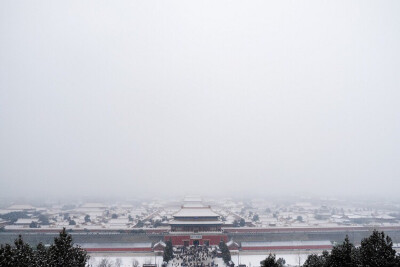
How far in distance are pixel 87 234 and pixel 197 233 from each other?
1042 centimetres

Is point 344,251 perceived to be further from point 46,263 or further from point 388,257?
point 46,263

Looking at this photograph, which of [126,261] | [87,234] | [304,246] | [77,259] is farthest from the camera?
A: [87,234]

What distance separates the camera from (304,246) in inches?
1217

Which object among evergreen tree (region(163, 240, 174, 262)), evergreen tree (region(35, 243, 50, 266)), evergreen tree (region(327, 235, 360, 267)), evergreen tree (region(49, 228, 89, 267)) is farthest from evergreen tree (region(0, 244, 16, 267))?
evergreen tree (region(163, 240, 174, 262))

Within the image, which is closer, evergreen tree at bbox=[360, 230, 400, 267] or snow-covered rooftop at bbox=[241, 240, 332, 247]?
evergreen tree at bbox=[360, 230, 400, 267]

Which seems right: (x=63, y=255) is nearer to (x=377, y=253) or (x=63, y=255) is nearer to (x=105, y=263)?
(x=105, y=263)

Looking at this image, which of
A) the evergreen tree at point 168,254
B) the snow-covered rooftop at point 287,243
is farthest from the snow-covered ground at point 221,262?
the snow-covered rooftop at point 287,243

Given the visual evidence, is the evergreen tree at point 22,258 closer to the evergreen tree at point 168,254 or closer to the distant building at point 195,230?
the evergreen tree at point 168,254

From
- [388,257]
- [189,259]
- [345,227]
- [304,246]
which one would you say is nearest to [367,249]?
[388,257]

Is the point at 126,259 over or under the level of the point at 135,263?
under

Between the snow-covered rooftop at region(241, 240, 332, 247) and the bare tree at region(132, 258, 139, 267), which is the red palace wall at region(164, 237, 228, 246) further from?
the bare tree at region(132, 258, 139, 267)

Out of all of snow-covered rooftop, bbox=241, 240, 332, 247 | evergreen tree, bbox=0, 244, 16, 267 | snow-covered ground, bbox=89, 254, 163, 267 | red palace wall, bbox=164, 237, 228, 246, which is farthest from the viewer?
red palace wall, bbox=164, 237, 228, 246

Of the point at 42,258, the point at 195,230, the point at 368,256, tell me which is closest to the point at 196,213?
the point at 195,230

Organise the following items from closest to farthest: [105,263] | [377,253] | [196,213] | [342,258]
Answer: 1. [342,258]
2. [377,253]
3. [105,263]
4. [196,213]
